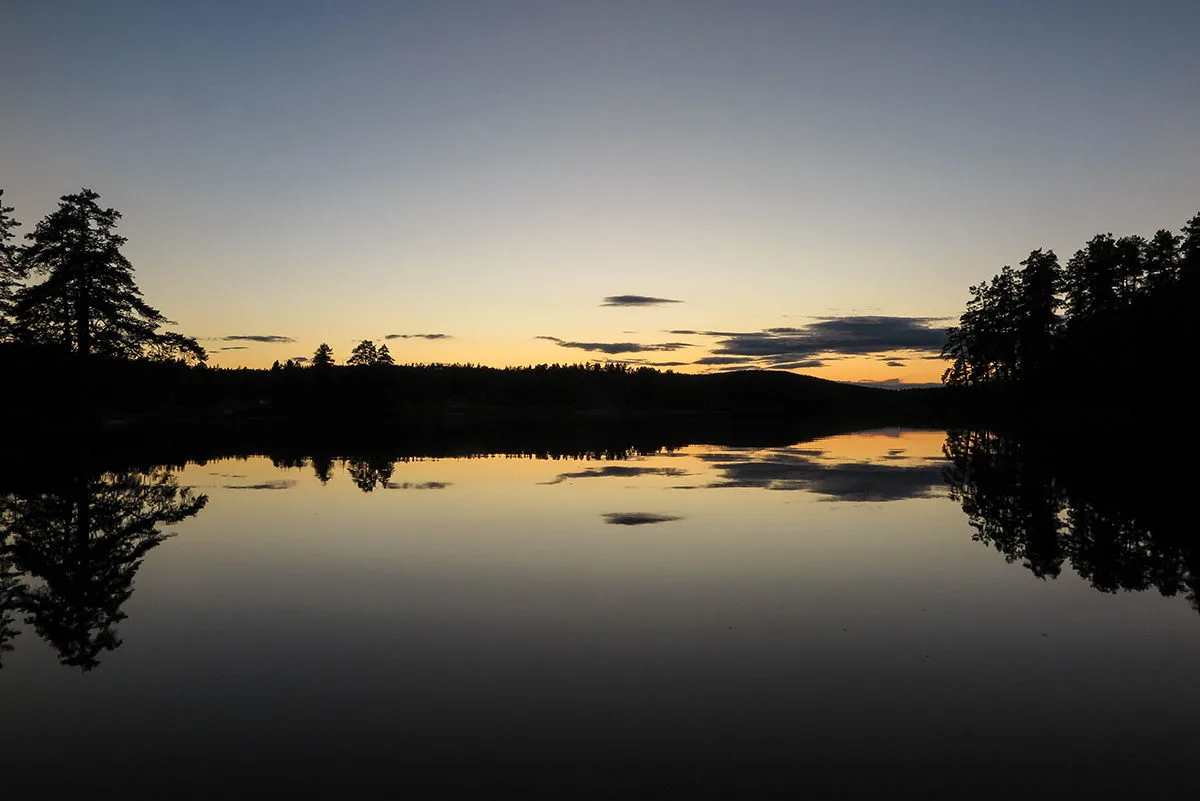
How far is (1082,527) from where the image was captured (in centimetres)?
1933

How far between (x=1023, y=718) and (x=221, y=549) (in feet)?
50.7

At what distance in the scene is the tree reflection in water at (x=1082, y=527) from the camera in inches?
580

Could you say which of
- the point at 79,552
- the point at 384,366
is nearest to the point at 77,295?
the point at 79,552

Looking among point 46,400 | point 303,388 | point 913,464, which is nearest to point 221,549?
point 913,464

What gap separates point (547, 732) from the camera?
765 centimetres

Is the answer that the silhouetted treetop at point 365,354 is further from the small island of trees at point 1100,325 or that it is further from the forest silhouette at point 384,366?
the small island of trees at point 1100,325

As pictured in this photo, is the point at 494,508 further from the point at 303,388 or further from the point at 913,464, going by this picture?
the point at 303,388

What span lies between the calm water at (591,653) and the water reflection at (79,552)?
9cm

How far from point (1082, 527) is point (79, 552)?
2349 cm

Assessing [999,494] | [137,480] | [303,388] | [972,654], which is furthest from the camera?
[303,388]

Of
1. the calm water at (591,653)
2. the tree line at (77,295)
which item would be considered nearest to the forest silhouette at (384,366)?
the tree line at (77,295)

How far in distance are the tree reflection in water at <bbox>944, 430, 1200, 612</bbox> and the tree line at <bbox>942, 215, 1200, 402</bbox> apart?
27.3 metres

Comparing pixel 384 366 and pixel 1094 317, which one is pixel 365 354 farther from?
pixel 1094 317

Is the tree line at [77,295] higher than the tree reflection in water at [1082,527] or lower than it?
higher
